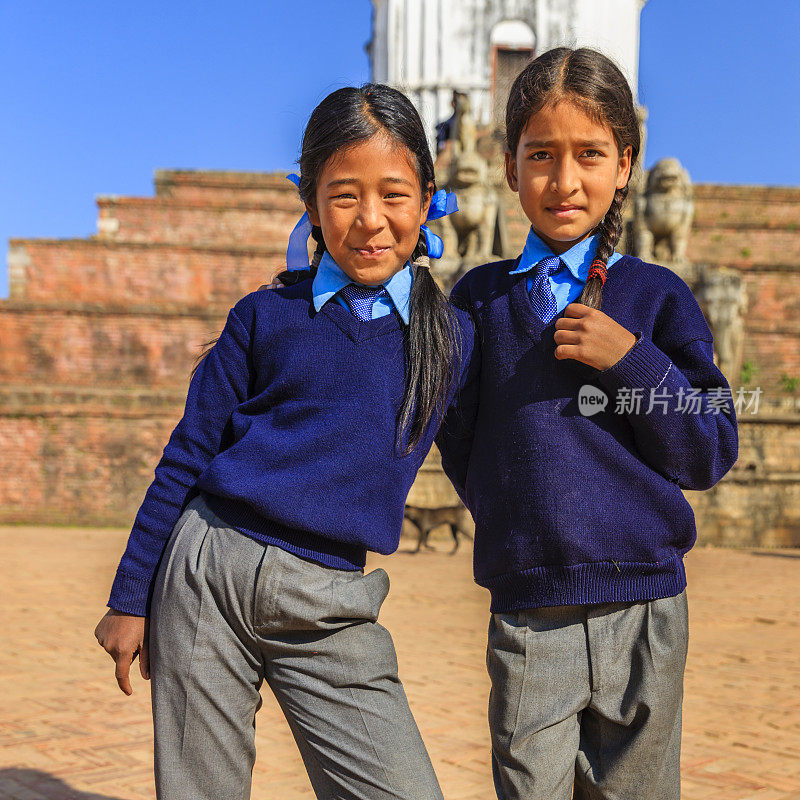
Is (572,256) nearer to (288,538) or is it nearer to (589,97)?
(589,97)

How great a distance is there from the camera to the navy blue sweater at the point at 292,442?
1.84 m

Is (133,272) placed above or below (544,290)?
above

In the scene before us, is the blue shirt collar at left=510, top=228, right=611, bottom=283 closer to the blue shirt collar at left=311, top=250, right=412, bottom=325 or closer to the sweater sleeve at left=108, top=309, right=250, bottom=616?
the blue shirt collar at left=311, top=250, right=412, bottom=325

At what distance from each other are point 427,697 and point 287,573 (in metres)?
3.44

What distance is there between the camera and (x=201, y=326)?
1717 centimetres

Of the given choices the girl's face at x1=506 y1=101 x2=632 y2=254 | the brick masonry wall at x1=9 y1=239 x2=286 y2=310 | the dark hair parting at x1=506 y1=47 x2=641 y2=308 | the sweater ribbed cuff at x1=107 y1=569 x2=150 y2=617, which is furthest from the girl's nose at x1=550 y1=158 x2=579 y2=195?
the brick masonry wall at x1=9 y1=239 x2=286 y2=310

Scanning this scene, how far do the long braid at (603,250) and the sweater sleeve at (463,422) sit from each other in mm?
264

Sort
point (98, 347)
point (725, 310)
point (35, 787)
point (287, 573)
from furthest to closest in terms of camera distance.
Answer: point (98, 347) < point (725, 310) < point (35, 787) < point (287, 573)

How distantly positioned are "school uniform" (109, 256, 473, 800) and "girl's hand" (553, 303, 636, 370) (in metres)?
0.32

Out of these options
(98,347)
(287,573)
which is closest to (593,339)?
(287,573)

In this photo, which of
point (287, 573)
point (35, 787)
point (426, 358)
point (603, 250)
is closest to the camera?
point (287, 573)

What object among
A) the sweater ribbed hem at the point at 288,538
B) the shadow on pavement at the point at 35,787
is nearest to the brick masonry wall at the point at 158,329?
the shadow on pavement at the point at 35,787

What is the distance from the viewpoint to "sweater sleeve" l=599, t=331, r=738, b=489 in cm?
186

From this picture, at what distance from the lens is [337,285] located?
2.01 metres
